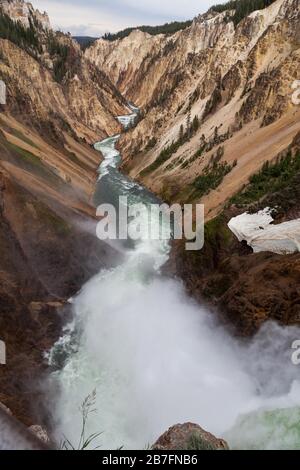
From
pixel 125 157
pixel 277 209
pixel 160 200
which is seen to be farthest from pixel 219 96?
pixel 277 209

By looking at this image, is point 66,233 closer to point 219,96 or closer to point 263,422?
point 263,422

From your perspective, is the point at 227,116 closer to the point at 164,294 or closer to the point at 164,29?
the point at 164,294

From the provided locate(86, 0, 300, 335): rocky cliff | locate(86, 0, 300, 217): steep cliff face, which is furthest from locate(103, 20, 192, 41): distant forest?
locate(86, 0, 300, 217): steep cliff face

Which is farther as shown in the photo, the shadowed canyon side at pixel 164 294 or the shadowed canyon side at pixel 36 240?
the shadowed canyon side at pixel 36 240

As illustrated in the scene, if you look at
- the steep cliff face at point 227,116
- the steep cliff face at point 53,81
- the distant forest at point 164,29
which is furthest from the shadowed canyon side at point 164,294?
the distant forest at point 164,29

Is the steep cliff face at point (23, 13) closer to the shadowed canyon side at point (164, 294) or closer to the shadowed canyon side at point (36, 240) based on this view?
the shadowed canyon side at point (36, 240)

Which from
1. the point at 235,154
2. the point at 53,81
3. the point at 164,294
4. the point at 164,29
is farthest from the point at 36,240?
the point at 164,29
